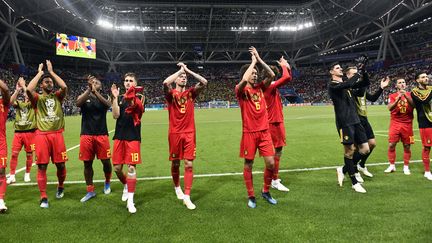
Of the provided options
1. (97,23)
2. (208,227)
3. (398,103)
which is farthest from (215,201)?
(97,23)

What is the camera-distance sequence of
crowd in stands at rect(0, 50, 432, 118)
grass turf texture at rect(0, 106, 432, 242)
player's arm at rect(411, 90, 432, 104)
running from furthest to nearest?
crowd in stands at rect(0, 50, 432, 118) → player's arm at rect(411, 90, 432, 104) → grass turf texture at rect(0, 106, 432, 242)

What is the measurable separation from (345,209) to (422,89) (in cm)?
394

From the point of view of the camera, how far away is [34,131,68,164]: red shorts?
19.0ft

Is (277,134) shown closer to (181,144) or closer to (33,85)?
(181,144)

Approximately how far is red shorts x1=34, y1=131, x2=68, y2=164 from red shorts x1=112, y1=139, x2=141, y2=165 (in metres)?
1.07

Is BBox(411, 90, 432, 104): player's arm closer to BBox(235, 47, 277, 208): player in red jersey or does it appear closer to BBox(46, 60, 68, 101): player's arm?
BBox(235, 47, 277, 208): player in red jersey

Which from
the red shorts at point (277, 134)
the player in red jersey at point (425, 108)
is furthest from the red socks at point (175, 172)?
the player in red jersey at point (425, 108)

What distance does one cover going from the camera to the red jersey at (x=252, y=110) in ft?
18.1

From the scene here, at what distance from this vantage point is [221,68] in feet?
243

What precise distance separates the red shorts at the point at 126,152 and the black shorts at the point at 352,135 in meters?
4.05

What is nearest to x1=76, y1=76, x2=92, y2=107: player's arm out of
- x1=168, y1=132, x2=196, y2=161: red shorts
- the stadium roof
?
x1=168, y1=132, x2=196, y2=161: red shorts

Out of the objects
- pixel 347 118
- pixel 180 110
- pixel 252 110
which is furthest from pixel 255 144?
pixel 347 118

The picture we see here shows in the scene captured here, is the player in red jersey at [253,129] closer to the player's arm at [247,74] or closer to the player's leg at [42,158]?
the player's arm at [247,74]

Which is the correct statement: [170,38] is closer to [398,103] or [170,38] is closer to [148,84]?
[148,84]
